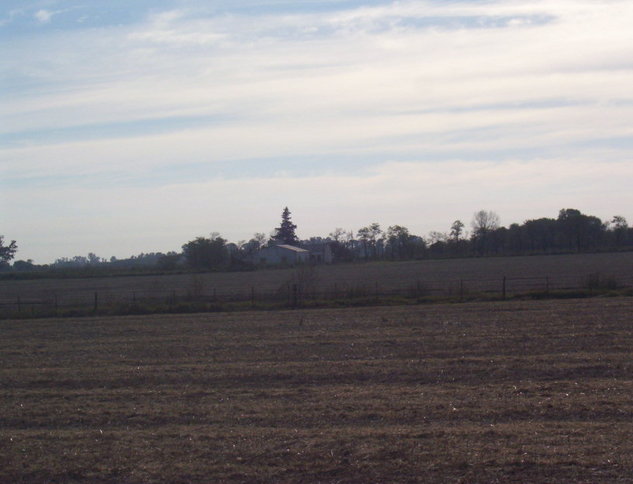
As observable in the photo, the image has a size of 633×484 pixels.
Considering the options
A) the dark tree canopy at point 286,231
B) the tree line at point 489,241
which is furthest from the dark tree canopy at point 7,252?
the dark tree canopy at point 286,231

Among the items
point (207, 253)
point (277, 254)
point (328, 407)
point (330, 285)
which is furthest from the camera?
point (277, 254)

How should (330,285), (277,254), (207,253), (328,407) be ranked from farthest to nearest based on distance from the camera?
(277,254), (207,253), (330,285), (328,407)

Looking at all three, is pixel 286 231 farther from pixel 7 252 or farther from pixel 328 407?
pixel 328 407

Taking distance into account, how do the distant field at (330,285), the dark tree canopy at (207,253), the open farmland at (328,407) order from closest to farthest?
the open farmland at (328,407), the distant field at (330,285), the dark tree canopy at (207,253)

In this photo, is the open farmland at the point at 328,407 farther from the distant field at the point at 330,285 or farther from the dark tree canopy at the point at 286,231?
the dark tree canopy at the point at 286,231

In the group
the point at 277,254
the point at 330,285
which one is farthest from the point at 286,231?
the point at 330,285

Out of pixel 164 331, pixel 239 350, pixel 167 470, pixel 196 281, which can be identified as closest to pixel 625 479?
pixel 167 470

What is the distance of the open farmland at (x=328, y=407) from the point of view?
8.51 m

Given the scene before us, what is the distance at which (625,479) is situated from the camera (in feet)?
25.2

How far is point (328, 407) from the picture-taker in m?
11.6

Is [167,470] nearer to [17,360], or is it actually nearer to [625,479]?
[625,479]

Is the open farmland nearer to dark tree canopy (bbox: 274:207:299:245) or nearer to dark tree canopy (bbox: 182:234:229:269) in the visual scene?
dark tree canopy (bbox: 182:234:229:269)

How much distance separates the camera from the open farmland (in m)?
8.51

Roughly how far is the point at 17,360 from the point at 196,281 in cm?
2131
